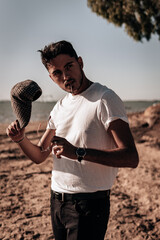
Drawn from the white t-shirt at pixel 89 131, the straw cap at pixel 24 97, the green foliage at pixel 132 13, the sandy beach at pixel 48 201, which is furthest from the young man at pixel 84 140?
the green foliage at pixel 132 13

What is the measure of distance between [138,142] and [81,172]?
6.95 meters

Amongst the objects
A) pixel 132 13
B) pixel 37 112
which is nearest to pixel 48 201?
pixel 37 112

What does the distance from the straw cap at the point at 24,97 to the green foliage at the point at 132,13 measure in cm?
997

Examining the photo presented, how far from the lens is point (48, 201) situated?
423 centimetres

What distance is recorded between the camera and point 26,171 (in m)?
5.86

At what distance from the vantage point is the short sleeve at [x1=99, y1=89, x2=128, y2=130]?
1337 mm

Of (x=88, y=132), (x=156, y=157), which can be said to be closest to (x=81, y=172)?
(x=88, y=132)

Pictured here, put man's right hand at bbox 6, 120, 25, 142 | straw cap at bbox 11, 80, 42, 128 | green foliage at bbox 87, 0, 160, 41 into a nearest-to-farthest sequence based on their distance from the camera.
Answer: straw cap at bbox 11, 80, 42, 128, man's right hand at bbox 6, 120, 25, 142, green foliage at bbox 87, 0, 160, 41

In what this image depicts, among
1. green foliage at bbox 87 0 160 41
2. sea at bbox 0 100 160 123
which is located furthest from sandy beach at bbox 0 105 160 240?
green foliage at bbox 87 0 160 41

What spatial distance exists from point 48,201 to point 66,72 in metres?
3.34

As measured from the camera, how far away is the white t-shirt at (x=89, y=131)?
138 cm

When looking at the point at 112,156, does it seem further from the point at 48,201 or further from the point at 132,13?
the point at 132,13

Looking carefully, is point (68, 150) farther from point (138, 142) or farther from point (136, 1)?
point (136, 1)

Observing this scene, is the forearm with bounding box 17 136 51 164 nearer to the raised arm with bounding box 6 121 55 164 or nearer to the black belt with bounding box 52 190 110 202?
the raised arm with bounding box 6 121 55 164
